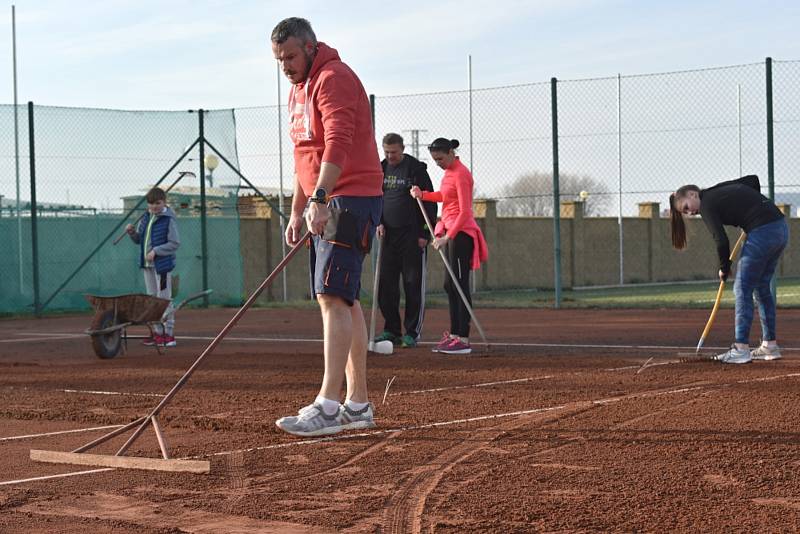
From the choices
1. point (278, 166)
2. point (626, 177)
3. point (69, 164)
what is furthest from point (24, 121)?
point (626, 177)

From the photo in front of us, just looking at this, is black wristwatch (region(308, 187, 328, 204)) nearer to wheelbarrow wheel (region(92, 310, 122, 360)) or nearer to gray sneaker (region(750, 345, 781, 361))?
gray sneaker (region(750, 345, 781, 361))

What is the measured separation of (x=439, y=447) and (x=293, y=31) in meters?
2.29

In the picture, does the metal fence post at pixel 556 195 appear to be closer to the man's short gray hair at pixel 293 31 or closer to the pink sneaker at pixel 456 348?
the pink sneaker at pixel 456 348

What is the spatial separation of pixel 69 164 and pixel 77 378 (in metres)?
10.1

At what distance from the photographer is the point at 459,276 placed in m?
11.1

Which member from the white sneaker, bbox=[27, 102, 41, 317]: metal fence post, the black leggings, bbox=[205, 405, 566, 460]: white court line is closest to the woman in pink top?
the black leggings

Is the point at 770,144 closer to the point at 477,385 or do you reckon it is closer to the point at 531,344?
the point at 531,344

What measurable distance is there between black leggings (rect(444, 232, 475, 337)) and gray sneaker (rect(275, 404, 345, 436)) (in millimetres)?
4953

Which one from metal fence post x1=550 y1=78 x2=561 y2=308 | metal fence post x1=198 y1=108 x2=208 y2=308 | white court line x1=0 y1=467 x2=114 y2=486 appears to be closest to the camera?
white court line x1=0 y1=467 x2=114 y2=486

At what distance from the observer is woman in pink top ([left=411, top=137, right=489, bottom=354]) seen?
1093 cm

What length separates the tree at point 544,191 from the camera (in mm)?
22031

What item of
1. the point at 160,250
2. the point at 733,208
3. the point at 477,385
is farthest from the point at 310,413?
the point at 160,250

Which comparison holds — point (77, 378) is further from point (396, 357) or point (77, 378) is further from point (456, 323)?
point (456, 323)

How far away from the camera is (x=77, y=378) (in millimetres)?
9453
